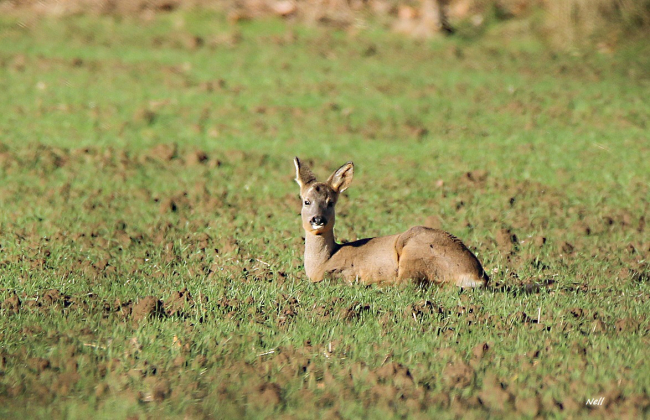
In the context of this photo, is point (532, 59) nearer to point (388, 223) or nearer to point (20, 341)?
point (388, 223)

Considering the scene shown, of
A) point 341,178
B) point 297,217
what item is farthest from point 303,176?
point 297,217

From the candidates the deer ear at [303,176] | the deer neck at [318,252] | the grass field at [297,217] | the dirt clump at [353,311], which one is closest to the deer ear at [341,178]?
the deer ear at [303,176]

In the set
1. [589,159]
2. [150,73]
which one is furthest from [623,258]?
[150,73]

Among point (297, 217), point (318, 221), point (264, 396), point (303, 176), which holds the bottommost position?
point (297, 217)

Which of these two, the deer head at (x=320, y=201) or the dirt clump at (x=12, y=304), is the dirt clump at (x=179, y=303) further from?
the deer head at (x=320, y=201)

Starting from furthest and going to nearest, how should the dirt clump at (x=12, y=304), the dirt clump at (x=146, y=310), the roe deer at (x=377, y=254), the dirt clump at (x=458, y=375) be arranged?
the roe deer at (x=377, y=254) → the dirt clump at (x=12, y=304) → the dirt clump at (x=146, y=310) → the dirt clump at (x=458, y=375)

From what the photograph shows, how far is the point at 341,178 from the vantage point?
8.62m

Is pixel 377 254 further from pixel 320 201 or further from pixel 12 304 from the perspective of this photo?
pixel 12 304

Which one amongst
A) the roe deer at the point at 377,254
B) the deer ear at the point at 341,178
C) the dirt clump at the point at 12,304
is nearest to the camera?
the dirt clump at the point at 12,304

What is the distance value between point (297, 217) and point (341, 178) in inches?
89.6

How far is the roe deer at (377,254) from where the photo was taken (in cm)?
781

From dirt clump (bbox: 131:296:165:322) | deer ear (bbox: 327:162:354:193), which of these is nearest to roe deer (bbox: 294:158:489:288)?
deer ear (bbox: 327:162:354:193)

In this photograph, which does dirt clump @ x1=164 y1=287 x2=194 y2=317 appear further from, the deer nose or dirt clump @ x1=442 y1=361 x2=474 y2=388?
dirt clump @ x1=442 y1=361 x2=474 y2=388

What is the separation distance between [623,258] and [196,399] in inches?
223
